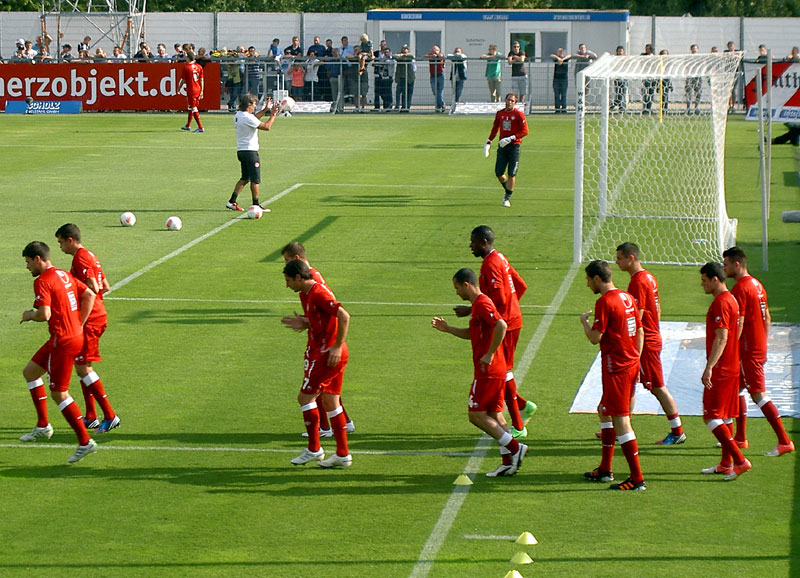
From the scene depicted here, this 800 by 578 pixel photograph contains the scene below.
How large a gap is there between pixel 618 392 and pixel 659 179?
1790 centimetres

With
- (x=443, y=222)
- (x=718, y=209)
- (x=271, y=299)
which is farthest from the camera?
(x=443, y=222)

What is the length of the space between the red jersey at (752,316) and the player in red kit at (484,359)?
2126 mm

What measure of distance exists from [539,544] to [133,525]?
9.69ft

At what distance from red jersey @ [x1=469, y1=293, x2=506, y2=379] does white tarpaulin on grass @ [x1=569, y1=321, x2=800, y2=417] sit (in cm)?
234

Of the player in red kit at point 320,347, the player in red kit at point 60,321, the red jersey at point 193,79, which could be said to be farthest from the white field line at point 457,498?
the red jersey at point 193,79

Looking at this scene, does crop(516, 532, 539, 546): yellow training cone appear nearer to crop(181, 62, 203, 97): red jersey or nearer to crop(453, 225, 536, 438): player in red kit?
crop(453, 225, 536, 438): player in red kit

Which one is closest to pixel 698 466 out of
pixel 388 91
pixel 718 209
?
pixel 718 209

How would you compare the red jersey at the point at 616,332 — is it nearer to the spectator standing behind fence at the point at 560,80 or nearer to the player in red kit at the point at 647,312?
the player in red kit at the point at 647,312

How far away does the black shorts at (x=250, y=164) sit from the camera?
22219 millimetres

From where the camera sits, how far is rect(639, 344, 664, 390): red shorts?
10344 millimetres

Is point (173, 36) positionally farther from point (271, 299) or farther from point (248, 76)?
point (271, 299)

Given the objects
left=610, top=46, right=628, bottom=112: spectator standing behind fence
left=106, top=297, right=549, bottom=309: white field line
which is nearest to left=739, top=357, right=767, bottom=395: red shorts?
left=106, top=297, right=549, bottom=309: white field line

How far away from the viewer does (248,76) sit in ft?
144

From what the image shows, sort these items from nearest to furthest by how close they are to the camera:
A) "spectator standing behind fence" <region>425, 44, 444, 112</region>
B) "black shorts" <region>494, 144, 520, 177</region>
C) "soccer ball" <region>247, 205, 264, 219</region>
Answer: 1. "soccer ball" <region>247, 205, 264, 219</region>
2. "black shorts" <region>494, 144, 520, 177</region>
3. "spectator standing behind fence" <region>425, 44, 444, 112</region>
